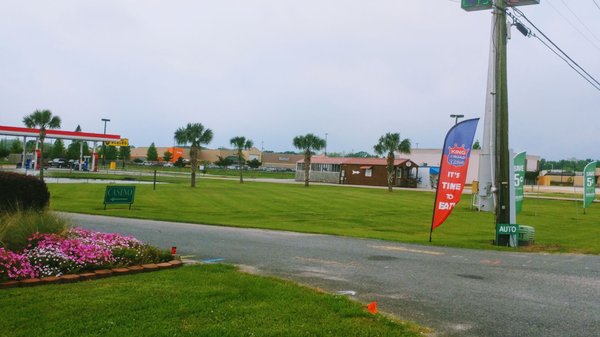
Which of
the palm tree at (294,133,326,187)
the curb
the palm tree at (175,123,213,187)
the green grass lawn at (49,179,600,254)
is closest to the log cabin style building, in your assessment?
the palm tree at (294,133,326,187)

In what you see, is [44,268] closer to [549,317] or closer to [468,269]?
[549,317]

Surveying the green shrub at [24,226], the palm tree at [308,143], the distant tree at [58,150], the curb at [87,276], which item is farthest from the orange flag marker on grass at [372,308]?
the distant tree at [58,150]

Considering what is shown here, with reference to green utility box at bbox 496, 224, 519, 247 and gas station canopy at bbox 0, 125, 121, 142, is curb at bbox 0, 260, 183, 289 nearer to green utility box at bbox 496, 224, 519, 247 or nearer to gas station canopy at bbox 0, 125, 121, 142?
green utility box at bbox 496, 224, 519, 247

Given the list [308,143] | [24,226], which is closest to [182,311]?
[24,226]

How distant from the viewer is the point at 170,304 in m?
5.73

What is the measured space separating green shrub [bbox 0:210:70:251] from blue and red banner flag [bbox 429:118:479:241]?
9.78m

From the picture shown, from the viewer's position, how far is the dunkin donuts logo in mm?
14070

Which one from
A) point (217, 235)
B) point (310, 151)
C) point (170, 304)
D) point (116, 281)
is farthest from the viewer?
point (310, 151)

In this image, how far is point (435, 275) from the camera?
29.0ft

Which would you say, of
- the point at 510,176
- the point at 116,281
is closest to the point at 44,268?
the point at 116,281

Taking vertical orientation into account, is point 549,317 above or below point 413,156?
below

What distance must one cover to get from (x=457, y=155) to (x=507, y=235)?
9.98 ft

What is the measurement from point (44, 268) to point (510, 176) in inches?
528

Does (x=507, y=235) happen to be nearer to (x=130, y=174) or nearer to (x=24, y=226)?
(x=24, y=226)
